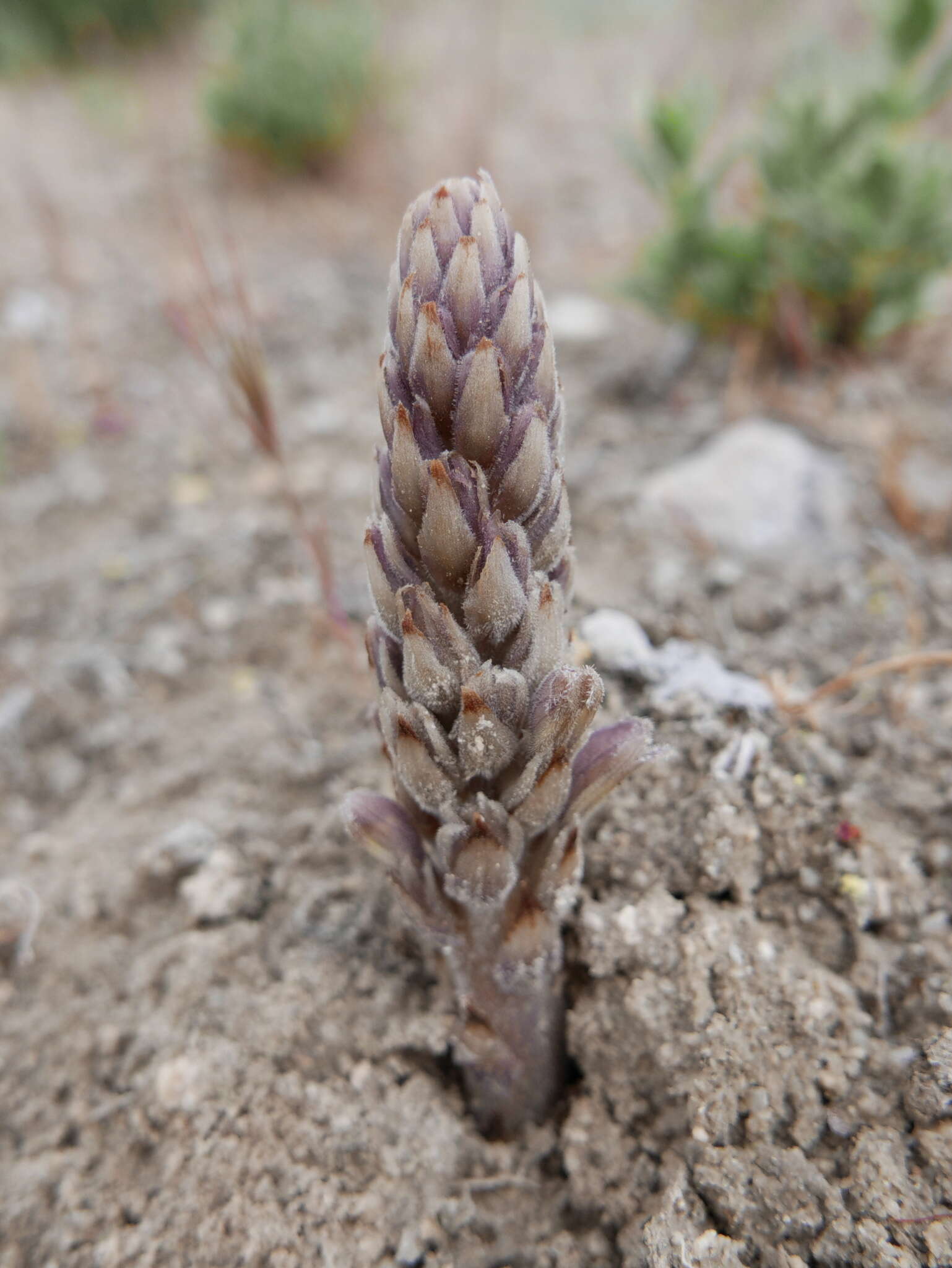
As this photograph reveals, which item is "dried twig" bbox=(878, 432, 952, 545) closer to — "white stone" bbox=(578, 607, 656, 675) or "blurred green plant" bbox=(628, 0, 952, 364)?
"blurred green plant" bbox=(628, 0, 952, 364)

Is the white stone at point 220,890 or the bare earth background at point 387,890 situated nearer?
the bare earth background at point 387,890

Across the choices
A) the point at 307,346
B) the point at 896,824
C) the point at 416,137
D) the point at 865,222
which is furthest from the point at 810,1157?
the point at 416,137

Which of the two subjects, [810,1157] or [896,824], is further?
[896,824]

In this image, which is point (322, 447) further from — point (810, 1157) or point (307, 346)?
point (810, 1157)

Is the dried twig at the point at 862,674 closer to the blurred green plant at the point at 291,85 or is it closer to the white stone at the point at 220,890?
the white stone at the point at 220,890

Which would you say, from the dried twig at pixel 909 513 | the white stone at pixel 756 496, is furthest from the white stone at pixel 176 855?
the dried twig at pixel 909 513

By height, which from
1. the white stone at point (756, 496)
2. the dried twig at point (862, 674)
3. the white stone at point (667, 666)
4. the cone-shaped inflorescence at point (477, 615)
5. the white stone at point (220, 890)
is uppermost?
the white stone at point (756, 496)
